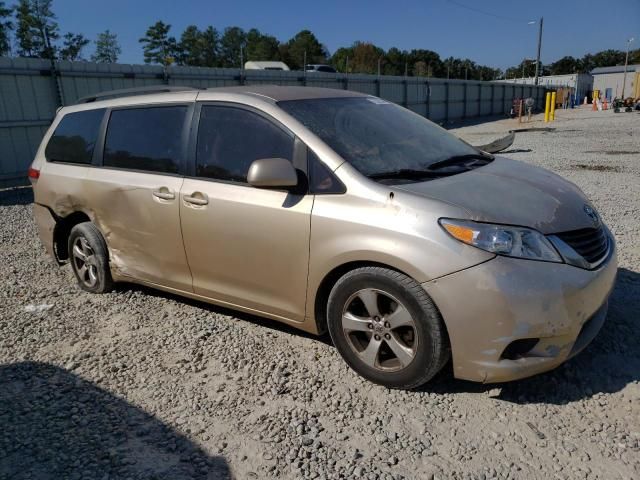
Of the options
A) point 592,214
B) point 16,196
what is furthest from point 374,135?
point 16,196

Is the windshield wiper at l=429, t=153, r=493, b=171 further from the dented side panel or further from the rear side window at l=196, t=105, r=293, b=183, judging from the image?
the dented side panel

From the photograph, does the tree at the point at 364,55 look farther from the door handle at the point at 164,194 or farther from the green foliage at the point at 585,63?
the door handle at the point at 164,194

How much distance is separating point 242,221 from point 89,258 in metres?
2.03

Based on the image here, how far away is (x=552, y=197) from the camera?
3064mm

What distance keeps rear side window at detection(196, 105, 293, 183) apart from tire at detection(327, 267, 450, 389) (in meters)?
0.96

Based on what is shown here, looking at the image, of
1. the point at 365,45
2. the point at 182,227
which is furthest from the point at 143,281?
the point at 365,45

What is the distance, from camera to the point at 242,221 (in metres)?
→ 3.32

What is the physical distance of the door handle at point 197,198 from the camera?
138 inches

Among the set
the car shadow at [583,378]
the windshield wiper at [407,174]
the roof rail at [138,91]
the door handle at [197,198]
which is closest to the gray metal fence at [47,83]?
the roof rail at [138,91]

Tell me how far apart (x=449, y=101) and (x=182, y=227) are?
106 feet

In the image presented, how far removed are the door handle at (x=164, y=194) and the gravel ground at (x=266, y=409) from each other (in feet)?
3.32

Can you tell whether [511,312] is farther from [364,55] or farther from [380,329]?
[364,55]

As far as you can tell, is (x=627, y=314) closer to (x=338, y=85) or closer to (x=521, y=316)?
(x=521, y=316)

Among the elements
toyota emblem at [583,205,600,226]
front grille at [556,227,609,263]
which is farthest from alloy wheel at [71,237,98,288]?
toyota emblem at [583,205,600,226]
